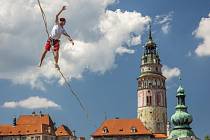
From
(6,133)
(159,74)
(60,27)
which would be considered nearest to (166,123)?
(159,74)

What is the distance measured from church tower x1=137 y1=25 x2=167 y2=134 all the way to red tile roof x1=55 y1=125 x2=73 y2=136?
44.9ft

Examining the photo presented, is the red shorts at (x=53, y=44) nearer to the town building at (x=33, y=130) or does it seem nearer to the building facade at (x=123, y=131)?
the building facade at (x=123, y=131)

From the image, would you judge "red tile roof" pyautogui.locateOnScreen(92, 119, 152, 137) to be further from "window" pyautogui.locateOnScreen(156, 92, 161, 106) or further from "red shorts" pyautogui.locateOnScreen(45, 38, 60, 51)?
"red shorts" pyautogui.locateOnScreen(45, 38, 60, 51)

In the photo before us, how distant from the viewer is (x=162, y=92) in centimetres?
10706

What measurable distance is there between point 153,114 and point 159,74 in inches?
333

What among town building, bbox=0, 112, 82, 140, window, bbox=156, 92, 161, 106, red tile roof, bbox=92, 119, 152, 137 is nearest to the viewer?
red tile roof, bbox=92, 119, 152, 137

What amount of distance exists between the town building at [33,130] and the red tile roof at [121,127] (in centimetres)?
690

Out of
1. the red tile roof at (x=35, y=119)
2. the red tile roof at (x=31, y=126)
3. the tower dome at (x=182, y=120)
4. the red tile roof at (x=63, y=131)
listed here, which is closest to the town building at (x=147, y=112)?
the red tile roof at (x=63, y=131)

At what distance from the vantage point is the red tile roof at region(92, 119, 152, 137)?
315 feet

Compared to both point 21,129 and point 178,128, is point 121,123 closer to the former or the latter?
point 21,129

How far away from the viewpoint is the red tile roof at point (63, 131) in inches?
3960

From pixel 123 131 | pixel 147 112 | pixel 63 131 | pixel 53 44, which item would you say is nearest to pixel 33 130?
pixel 63 131

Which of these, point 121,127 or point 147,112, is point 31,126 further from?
point 147,112

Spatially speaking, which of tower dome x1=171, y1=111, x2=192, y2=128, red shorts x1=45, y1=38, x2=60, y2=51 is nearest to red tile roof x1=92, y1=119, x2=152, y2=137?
tower dome x1=171, y1=111, x2=192, y2=128
